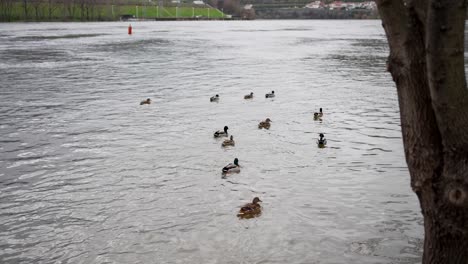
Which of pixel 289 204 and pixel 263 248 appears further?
pixel 289 204

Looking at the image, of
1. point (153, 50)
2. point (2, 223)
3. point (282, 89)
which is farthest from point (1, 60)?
point (2, 223)

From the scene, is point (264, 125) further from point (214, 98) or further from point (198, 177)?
point (198, 177)

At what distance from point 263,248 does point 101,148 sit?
10.8 metres

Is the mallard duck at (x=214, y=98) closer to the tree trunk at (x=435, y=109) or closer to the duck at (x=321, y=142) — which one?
the duck at (x=321, y=142)

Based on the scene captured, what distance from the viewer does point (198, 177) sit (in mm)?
17672

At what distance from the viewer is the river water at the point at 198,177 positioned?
41.4 feet

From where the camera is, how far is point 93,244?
12.6 m

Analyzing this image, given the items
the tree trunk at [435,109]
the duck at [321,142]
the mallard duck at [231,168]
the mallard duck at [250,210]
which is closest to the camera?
the tree trunk at [435,109]

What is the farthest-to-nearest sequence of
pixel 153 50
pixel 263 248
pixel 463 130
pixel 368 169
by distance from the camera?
pixel 153 50, pixel 368 169, pixel 263 248, pixel 463 130

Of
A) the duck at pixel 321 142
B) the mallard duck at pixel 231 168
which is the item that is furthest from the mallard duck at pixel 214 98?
the mallard duck at pixel 231 168

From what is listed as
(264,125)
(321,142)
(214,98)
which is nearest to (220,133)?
(264,125)

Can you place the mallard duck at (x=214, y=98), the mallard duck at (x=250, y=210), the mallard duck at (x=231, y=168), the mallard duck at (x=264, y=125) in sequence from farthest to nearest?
the mallard duck at (x=214, y=98), the mallard duck at (x=264, y=125), the mallard duck at (x=231, y=168), the mallard duck at (x=250, y=210)

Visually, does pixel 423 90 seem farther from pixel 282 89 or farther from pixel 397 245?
pixel 282 89

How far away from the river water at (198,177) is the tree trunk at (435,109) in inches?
277
